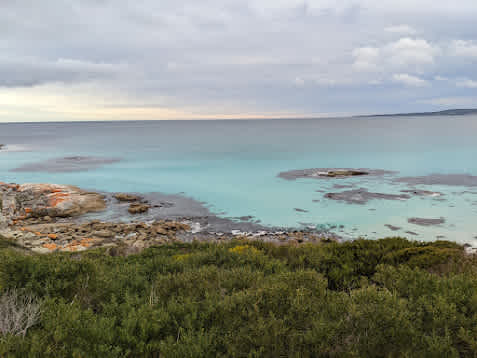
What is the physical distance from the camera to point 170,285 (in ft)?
20.7

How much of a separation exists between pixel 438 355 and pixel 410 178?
36627 mm

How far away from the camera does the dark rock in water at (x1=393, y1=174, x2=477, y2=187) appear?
32.9 meters

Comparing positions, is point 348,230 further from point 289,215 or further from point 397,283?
point 397,283

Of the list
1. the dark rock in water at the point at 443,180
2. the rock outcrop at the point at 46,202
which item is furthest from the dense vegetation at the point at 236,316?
the dark rock in water at the point at 443,180

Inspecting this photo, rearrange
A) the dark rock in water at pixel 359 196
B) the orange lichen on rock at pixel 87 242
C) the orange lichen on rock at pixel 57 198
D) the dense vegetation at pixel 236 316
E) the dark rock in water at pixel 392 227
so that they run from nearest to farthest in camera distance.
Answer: the dense vegetation at pixel 236 316 < the orange lichen on rock at pixel 87 242 < the dark rock in water at pixel 392 227 < the orange lichen on rock at pixel 57 198 < the dark rock in water at pixel 359 196

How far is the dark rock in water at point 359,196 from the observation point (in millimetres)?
27266

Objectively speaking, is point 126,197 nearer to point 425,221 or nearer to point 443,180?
point 425,221

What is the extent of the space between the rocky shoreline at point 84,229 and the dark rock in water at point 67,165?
Result: 21.1 meters

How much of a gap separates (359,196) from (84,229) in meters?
23.2

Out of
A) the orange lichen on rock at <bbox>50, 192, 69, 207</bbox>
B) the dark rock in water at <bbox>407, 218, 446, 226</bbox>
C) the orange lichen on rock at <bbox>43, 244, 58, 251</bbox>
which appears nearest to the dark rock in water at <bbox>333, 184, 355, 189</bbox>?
the dark rock in water at <bbox>407, 218, 446, 226</bbox>

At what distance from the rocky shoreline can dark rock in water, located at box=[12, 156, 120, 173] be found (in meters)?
21.1

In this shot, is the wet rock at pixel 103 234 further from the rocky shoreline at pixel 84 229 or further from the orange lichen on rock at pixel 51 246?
the orange lichen on rock at pixel 51 246

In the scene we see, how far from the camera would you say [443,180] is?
34.4m

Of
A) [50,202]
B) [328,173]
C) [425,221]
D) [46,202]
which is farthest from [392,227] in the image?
[46,202]
